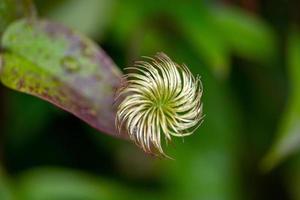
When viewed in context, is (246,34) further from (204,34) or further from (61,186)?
(61,186)

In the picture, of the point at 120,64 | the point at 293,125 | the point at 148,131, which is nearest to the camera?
the point at 148,131

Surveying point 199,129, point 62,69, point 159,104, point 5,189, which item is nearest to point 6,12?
point 62,69

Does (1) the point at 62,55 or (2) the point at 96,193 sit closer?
(1) the point at 62,55

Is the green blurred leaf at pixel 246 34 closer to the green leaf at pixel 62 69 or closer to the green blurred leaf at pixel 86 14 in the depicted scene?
the green blurred leaf at pixel 86 14

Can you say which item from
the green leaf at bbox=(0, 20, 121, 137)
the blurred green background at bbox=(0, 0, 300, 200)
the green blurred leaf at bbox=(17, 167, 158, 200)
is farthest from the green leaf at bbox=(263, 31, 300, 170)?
the green leaf at bbox=(0, 20, 121, 137)

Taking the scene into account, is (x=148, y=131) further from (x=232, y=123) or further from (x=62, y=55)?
(x=232, y=123)

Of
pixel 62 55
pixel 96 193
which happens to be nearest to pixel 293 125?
pixel 96 193

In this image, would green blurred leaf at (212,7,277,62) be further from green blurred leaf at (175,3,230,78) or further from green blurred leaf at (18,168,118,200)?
green blurred leaf at (18,168,118,200)
